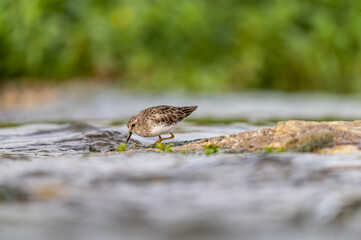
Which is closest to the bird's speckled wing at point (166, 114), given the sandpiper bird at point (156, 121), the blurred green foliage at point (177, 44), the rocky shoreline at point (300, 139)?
the sandpiper bird at point (156, 121)

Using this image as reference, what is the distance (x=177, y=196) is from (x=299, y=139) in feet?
5.76

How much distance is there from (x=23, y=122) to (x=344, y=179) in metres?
6.72

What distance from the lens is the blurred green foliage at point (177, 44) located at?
16.0m

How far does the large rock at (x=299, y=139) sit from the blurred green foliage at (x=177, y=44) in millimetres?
9921

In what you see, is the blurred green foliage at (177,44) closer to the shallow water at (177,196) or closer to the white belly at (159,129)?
the white belly at (159,129)

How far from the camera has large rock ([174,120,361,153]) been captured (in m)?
5.46

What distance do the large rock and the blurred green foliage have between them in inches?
391

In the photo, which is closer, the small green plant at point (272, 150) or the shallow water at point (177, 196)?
the shallow water at point (177, 196)

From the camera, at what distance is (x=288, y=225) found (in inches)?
141

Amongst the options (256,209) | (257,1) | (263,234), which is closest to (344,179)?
(256,209)

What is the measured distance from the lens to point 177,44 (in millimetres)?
16312

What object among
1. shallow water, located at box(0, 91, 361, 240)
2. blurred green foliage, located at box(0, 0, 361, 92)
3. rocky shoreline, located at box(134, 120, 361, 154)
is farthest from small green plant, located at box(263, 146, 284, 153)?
blurred green foliage, located at box(0, 0, 361, 92)

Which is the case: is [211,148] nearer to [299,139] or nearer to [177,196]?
[299,139]

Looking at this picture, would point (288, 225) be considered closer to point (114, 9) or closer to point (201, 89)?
point (201, 89)
